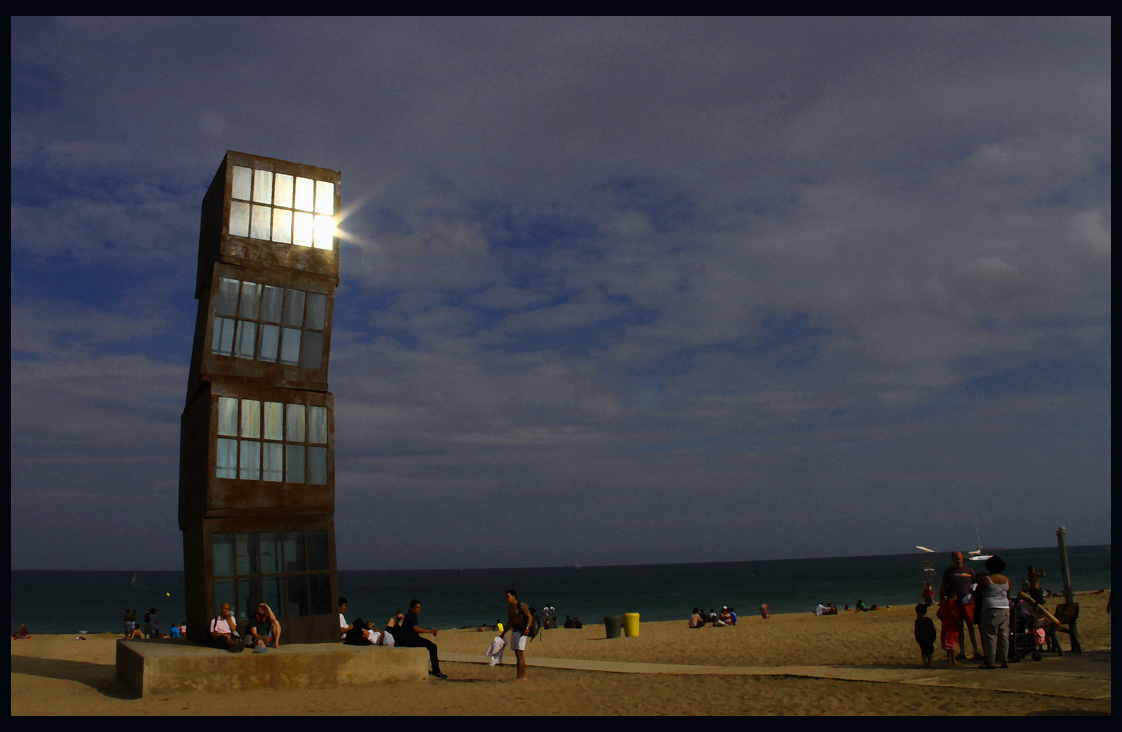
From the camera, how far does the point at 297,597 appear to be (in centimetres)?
1285

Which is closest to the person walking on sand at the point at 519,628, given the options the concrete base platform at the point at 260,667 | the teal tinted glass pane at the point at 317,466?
the concrete base platform at the point at 260,667

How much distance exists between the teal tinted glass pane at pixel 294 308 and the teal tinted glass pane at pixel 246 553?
3596 mm

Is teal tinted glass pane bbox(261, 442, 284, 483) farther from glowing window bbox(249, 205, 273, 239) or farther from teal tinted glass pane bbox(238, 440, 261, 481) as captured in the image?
glowing window bbox(249, 205, 273, 239)

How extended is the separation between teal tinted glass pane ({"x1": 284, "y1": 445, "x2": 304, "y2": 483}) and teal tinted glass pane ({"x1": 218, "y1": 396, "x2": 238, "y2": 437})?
0.93 metres

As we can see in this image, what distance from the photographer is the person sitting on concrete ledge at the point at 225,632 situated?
1148 cm

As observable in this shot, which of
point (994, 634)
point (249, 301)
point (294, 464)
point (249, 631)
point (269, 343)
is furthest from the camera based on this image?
point (269, 343)

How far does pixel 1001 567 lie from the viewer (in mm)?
10914

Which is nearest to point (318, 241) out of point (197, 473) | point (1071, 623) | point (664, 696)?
point (197, 473)

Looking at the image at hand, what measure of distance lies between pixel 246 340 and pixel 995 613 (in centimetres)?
1200

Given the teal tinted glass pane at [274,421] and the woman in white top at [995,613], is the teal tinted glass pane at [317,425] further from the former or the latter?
Result: the woman in white top at [995,613]

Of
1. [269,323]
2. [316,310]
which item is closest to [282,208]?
[316,310]

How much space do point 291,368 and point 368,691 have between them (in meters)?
5.43

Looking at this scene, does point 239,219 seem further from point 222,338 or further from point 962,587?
point 962,587
